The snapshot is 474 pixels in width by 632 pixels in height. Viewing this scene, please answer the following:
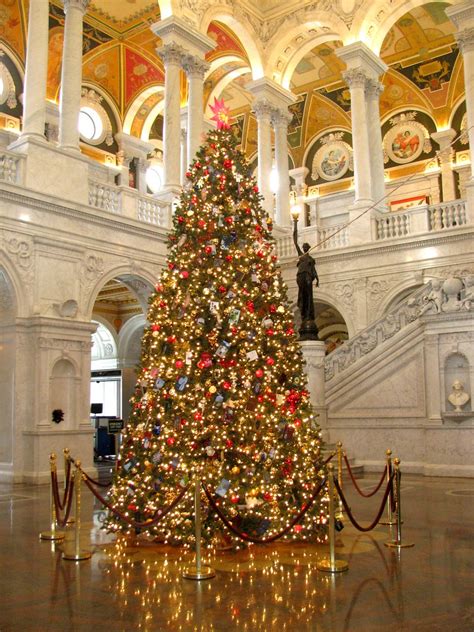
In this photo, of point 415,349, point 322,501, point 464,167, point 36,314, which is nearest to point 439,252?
point 415,349

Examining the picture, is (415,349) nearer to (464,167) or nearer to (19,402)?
(19,402)

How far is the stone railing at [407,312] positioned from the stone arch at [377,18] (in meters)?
9.57

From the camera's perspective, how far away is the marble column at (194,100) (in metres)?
18.4

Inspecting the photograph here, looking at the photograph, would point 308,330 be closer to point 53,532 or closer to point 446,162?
point 53,532

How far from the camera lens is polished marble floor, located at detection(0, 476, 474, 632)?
435cm

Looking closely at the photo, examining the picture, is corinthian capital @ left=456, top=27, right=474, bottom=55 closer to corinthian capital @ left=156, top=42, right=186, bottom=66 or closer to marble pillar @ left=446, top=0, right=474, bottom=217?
marble pillar @ left=446, top=0, right=474, bottom=217

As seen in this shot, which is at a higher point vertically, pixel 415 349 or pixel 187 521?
pixel 415 349

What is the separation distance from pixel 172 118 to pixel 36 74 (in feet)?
14.8

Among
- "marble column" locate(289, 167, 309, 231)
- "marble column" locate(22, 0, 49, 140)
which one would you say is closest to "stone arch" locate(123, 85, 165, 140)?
"marble column" locate(289, 167, 309, 231)

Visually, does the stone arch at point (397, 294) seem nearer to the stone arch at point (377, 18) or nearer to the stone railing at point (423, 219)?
the stone railing at point (423, 219)

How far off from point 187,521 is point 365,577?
176 cm

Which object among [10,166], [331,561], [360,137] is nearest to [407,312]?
[360,137]

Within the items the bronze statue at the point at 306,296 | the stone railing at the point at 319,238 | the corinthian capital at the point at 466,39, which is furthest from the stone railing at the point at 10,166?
the corinthian capital at the point at 466,39

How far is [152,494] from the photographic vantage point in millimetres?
6547
